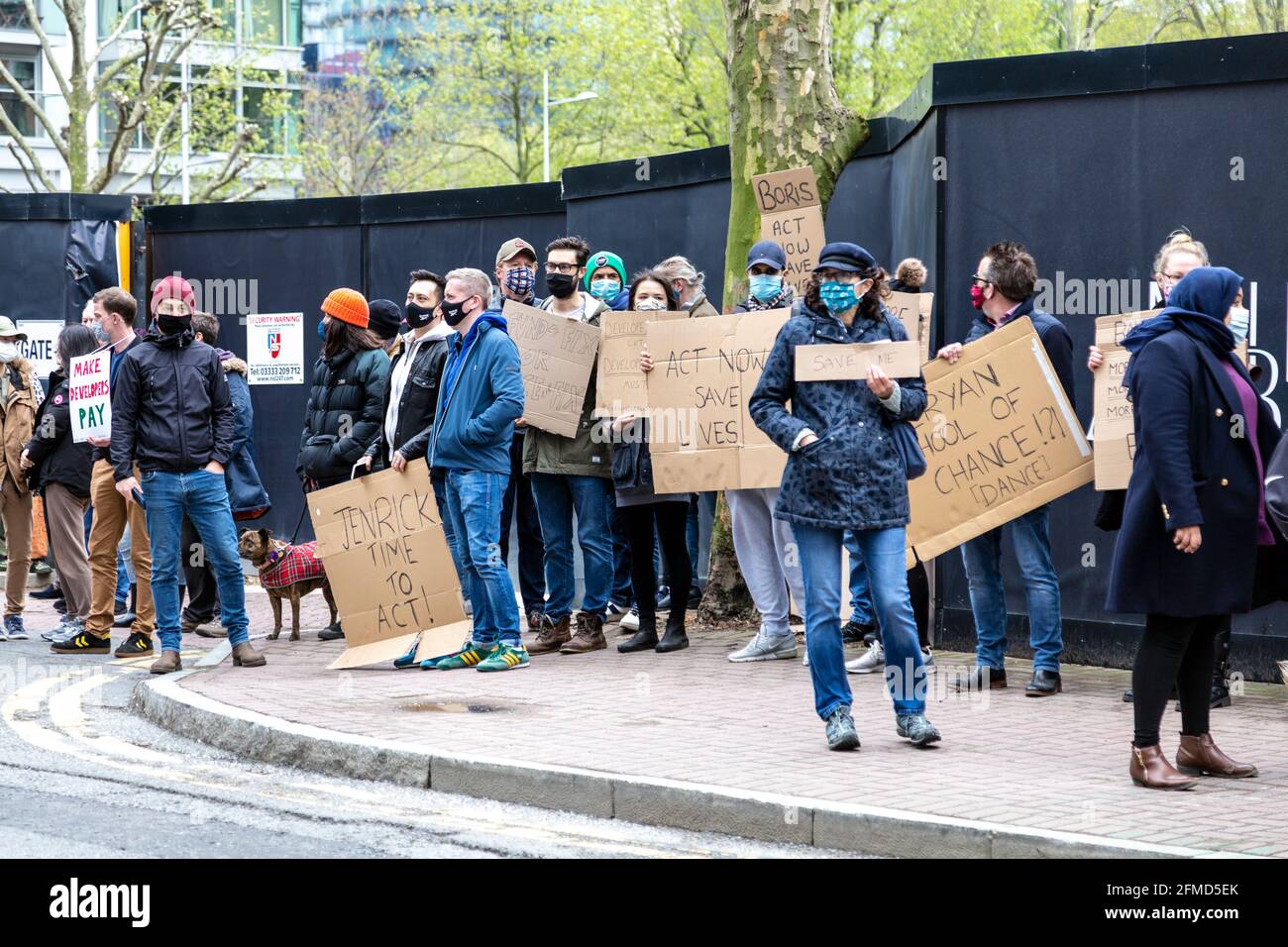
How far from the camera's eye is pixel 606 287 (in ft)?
36.0

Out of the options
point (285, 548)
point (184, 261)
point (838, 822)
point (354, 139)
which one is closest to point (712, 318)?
point (285, 548)

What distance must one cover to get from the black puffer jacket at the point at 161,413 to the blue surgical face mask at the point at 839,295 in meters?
4.23

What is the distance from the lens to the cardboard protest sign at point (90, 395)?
11.0 metres

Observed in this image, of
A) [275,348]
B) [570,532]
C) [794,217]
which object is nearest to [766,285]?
[794,217]

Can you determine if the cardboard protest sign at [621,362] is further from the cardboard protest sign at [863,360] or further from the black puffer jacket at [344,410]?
the cardboard protest sign at [863,360]

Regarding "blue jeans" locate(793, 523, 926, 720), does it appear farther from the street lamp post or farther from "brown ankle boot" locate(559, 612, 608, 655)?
the street lamp post

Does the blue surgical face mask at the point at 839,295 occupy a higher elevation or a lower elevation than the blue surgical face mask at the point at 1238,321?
higher

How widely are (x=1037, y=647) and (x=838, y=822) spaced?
10.3 feet

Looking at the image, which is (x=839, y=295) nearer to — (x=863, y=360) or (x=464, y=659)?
(x=863, y=360)

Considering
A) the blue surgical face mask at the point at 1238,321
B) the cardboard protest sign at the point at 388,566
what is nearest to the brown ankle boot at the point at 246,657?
the cardboard protest sign at the point at 388,566

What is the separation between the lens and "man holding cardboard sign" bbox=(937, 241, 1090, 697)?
861 cm

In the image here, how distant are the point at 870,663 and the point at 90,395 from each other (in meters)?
5.30

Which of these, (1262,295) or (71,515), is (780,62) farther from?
(71,515)

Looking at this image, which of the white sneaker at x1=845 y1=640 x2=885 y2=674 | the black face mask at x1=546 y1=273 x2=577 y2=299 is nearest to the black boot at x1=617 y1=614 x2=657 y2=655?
the white sneaker at x1=845 y1=640 x2=885 y2=674
